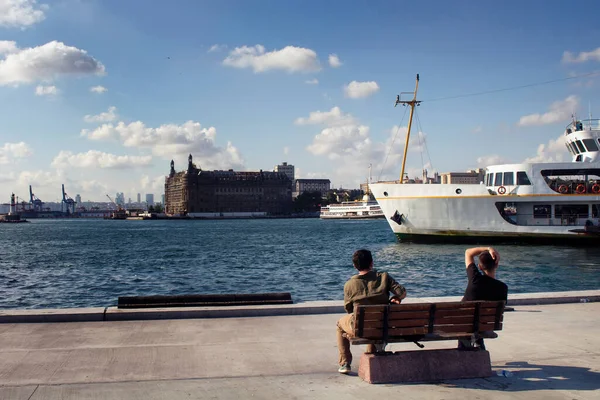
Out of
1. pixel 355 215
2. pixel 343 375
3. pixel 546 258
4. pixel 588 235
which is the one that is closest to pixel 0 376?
pixel 343 375

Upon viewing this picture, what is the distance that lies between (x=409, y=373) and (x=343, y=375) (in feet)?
2.55

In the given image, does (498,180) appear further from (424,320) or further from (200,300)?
(424,320)

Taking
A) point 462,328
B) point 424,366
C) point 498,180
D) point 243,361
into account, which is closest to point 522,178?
point 498,180

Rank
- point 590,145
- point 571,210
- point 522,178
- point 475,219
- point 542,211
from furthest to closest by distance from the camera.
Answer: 1. point 590,145
2. point 542,211
3. point 571,210
4. point 475,219
5. point 522,178

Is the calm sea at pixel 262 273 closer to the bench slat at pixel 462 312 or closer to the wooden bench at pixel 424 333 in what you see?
the wooden bench at pixel 424 333

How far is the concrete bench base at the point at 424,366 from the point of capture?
6.42m

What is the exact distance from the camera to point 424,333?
6.36 meters

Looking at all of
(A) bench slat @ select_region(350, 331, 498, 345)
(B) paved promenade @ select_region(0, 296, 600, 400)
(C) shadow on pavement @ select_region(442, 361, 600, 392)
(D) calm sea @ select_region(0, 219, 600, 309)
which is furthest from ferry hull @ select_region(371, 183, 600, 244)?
(A) bench slat @ select_region(350, 331, 498, 345)

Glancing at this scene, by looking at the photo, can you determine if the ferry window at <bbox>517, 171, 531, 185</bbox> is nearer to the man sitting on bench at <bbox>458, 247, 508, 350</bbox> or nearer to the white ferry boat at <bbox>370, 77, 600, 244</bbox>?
the white ferry boat at <bbox>370, 77, 600, 244</bbox>

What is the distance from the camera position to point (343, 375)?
6.76m

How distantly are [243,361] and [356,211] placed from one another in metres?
160

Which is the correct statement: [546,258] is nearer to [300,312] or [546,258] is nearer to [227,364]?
[300,312]

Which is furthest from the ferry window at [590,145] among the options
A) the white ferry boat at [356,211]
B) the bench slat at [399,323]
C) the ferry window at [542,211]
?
the white ferry boat at [356,211]

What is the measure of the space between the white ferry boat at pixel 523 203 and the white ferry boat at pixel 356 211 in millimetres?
115447
